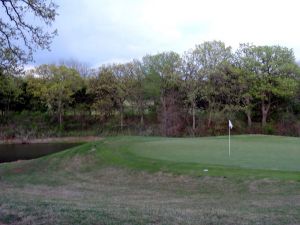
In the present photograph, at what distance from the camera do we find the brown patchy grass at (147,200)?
7.76 meters

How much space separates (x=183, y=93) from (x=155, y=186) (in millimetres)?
39518

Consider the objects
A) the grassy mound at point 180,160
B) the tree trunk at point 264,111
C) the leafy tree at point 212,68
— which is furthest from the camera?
the tree trunk at point 264,111

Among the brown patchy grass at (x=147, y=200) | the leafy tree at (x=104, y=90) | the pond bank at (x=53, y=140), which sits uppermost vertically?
the leafy tree at (x=104, y=90)

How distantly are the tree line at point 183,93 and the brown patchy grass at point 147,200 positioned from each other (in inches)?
1342

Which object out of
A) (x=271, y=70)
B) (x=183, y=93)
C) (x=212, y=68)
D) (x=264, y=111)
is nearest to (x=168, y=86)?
(x=183, y=93)

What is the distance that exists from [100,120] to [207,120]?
1763 cm

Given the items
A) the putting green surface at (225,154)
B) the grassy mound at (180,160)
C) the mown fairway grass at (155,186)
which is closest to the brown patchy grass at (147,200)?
the mown fairway grass at (155,186)

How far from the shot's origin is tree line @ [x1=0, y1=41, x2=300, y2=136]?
Result: 5253 cm

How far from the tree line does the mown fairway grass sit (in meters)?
27.8

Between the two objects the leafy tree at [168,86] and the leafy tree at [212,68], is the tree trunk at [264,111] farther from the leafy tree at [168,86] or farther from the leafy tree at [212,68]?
the leafy tree at [168,86]

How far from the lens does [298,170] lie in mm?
16281

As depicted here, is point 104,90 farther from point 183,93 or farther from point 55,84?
point 183,93

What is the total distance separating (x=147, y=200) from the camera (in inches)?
530

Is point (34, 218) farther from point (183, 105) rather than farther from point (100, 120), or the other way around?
point (100, 120)
